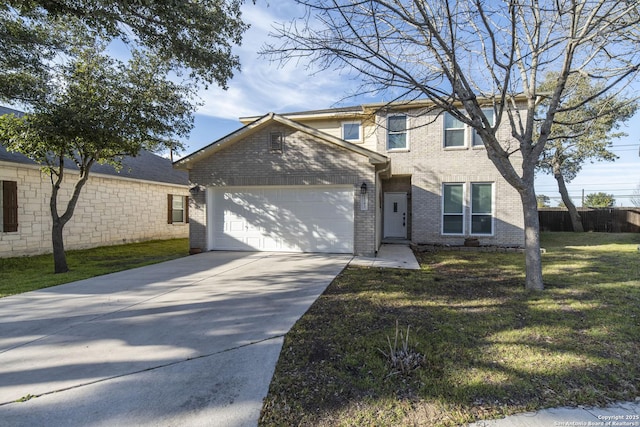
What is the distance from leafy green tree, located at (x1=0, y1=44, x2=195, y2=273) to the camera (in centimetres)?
697

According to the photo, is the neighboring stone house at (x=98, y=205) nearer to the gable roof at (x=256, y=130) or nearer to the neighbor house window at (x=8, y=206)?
the neighbor house window at (x=8, y=206)

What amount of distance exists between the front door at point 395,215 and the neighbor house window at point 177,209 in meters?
11.1

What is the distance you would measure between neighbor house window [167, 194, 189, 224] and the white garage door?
273 inches

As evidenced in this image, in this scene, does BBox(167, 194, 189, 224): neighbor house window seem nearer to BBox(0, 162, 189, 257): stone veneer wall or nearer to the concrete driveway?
BBox(0, 162, 189, 257): stone veneer wall

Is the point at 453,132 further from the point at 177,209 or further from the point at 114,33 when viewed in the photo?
the point at 177,209

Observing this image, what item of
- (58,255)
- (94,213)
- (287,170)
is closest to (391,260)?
(287,170)

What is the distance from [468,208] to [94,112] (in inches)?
476

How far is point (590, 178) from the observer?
24.9m

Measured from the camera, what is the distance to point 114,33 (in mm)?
6551

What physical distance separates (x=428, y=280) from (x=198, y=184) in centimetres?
801

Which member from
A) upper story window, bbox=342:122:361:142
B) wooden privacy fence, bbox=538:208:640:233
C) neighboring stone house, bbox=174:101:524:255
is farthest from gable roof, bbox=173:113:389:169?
wooden privacy fence, bbox=538:208:640:233

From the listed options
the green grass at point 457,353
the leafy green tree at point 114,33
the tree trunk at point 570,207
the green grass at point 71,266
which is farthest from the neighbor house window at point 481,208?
the tree trunk at point 570,207

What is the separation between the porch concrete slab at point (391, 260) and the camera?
26.8 ft

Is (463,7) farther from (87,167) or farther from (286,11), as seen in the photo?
(87,167)
